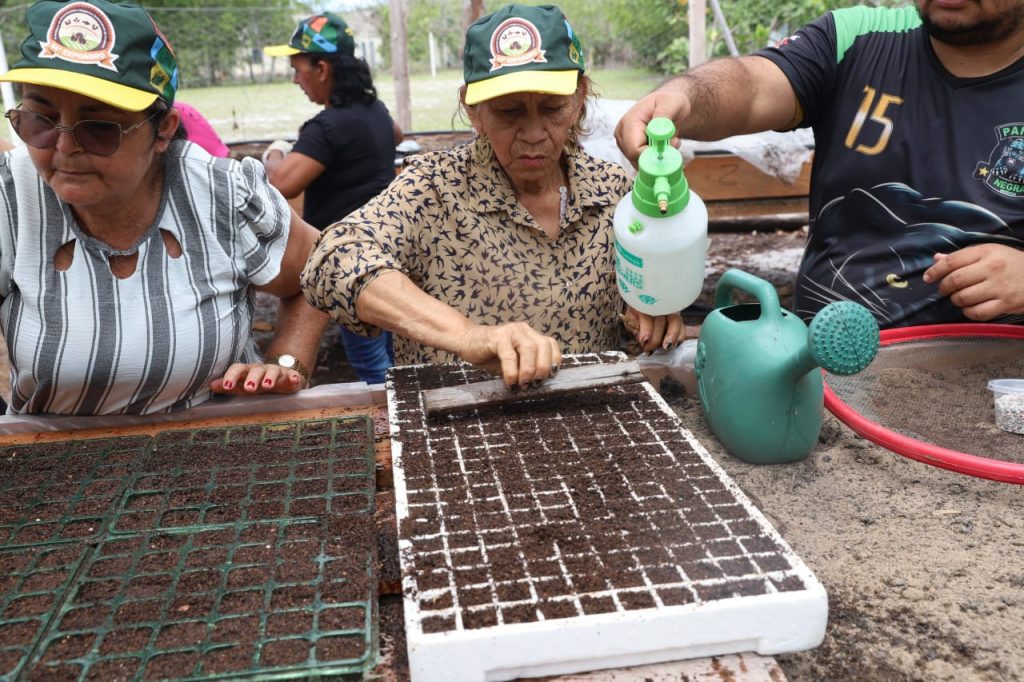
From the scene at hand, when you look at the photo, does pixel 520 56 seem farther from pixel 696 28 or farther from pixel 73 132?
pixel 696 28

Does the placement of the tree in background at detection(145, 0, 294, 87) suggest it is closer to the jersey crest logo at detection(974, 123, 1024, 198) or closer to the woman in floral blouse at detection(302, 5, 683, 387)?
the woman in floral blouse at detection(302, 5, 683, 387)

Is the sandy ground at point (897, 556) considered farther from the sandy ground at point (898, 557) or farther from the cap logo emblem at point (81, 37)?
the cap logo emblem at point (81, 37)

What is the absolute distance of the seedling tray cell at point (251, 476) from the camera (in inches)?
46.3

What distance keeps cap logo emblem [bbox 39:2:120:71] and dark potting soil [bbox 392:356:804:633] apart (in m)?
0.91

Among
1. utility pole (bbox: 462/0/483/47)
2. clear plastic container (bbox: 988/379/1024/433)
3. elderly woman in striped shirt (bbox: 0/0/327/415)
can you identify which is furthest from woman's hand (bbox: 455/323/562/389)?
utility pole (bbox: 462/0/483/47)

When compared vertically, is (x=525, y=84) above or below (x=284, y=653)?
above

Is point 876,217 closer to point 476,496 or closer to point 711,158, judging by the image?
point 476,496

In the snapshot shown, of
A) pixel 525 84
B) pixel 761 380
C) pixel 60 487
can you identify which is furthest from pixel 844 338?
pixel 60 487

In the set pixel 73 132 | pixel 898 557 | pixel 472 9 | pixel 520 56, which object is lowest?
pixel 898 557

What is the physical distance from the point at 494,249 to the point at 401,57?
4.91 meters

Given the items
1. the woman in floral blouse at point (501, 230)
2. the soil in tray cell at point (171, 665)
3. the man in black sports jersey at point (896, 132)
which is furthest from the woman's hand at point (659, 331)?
the soil in tray cell at point (171, 665)

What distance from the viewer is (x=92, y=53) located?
1505 mm

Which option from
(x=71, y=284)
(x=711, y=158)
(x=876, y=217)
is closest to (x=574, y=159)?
(x=876, y=217)

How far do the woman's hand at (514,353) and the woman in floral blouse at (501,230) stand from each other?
8 centimetres
